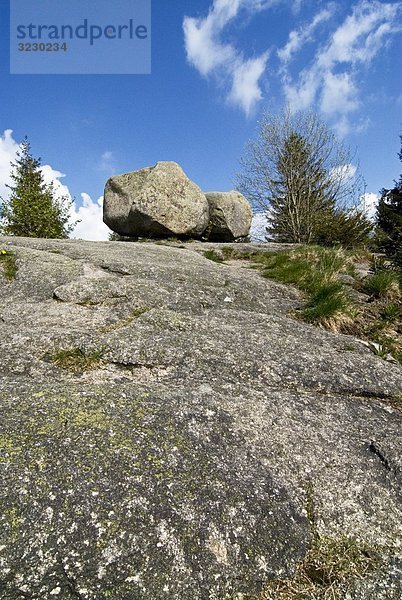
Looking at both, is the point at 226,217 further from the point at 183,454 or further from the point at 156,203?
the point at 183,454

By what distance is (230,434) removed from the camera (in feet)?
8.73

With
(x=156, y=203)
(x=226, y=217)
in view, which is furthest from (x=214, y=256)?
(x=226, y=217)

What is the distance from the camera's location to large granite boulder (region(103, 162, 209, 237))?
1466 cm

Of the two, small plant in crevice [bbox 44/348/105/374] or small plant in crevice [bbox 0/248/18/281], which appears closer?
small plant in crevice [bbox 44/348/105/374]

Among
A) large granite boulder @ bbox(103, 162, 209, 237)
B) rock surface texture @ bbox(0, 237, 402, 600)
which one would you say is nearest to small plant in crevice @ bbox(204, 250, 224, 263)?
A: large granite boulder @ bbox(103, 162, 209, 237)

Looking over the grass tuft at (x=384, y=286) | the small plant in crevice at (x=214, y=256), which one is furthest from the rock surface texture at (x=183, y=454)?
the small plant in crevice at (x=214, y=256)

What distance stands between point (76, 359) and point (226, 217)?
46.0 ft

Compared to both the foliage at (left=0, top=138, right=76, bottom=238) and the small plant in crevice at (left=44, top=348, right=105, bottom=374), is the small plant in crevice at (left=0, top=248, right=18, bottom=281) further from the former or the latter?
the foliage at (left=0, top=138, right=76, bottom=238)

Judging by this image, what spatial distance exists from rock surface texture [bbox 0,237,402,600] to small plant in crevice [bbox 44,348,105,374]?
0.04ft

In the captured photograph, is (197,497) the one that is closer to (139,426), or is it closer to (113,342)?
(139,426)

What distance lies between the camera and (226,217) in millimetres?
16641

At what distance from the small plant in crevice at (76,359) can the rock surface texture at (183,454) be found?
1 centimetres

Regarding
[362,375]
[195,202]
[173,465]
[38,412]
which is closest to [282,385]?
[362,375]

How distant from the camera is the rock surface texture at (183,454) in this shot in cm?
183
